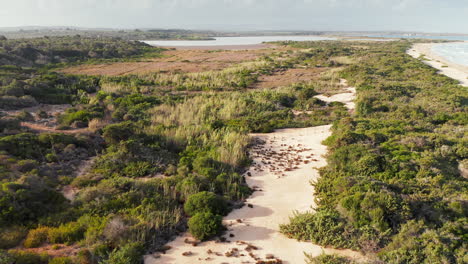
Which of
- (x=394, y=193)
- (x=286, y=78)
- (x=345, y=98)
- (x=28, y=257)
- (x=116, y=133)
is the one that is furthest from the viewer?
(x=286, y=78)

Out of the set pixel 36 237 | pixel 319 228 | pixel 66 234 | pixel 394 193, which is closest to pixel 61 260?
pixel 66 234

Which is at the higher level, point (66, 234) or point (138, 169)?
point (138, 169)

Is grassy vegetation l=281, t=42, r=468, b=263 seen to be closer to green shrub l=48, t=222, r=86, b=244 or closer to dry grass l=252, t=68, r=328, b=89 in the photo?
green shrub l=48, t=222, r=86, b=244

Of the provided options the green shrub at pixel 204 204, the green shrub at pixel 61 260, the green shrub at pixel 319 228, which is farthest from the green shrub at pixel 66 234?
the green shrub at pixel 319 228

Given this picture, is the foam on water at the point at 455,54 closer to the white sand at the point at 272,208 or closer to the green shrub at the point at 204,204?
the white sand at the point at 272,208

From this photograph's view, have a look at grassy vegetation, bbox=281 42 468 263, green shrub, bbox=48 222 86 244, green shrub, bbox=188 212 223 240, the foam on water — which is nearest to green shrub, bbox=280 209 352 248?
grassy vegetation, bbox=281 42 468 263

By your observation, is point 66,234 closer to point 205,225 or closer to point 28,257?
point 28,257

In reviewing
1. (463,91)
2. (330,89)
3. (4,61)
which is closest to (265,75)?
(330,89)
